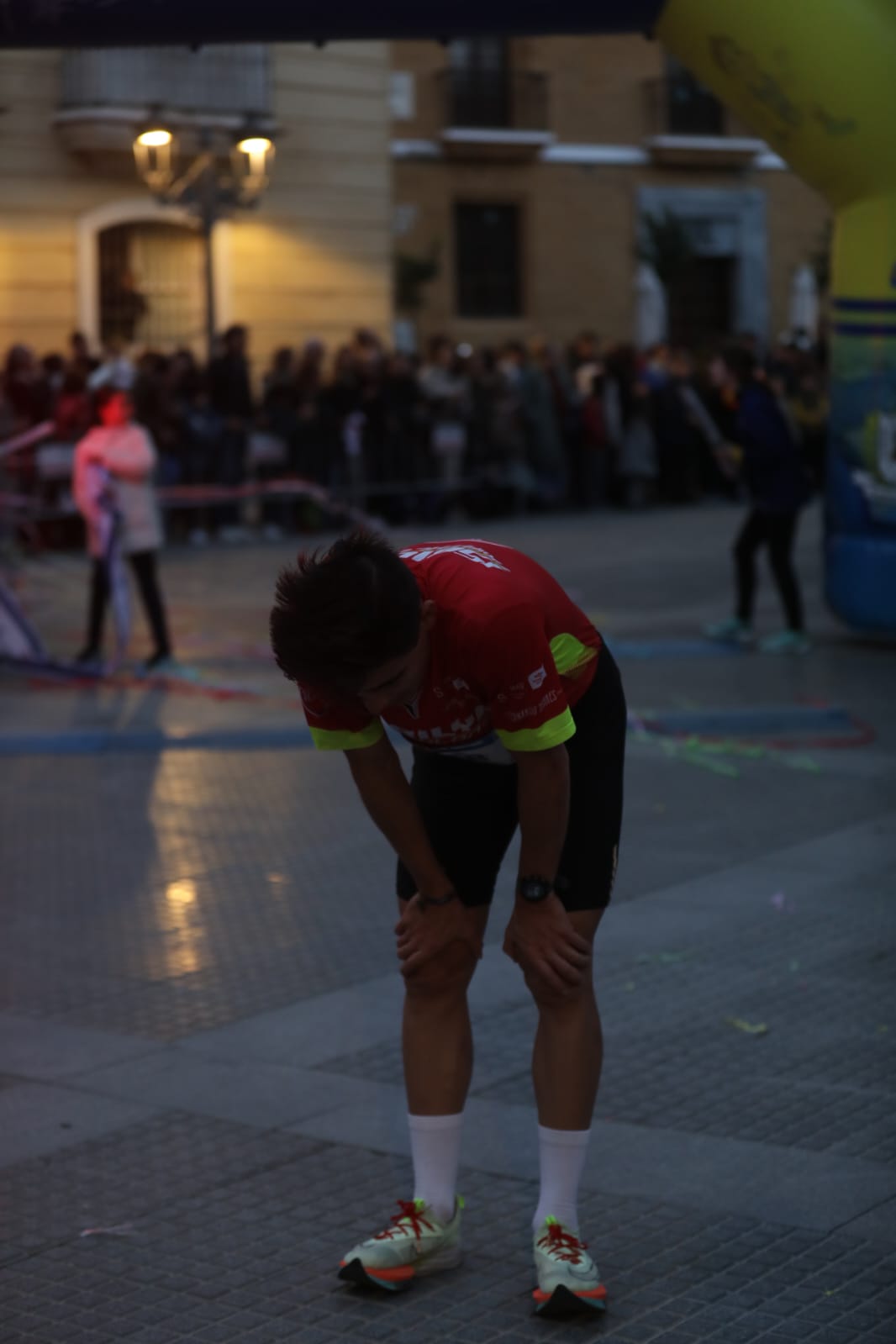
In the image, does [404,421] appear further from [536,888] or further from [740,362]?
[536,888]

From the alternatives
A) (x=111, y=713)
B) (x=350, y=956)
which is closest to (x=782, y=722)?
(x=111, y=713)

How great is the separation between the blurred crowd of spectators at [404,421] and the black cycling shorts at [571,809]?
13.8 meters

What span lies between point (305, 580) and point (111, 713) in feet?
25.6

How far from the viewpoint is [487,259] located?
35.7 meters

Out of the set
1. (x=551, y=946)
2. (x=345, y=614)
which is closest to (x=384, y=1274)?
(x=551, y=946)

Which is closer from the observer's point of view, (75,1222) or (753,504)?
(75,1222)

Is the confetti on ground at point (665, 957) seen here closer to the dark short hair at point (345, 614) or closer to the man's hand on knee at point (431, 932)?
the man's hand on knee at point (431, 932)

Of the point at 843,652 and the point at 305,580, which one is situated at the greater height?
the point at 305,580

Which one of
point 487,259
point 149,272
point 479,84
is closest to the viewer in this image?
point 149,272

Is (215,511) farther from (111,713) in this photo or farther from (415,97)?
(415,97)

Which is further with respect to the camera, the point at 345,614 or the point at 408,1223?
the point at 408,1223

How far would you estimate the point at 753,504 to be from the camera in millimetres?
12680

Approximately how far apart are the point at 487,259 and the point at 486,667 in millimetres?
32943

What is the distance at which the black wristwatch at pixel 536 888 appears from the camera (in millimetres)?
3752
